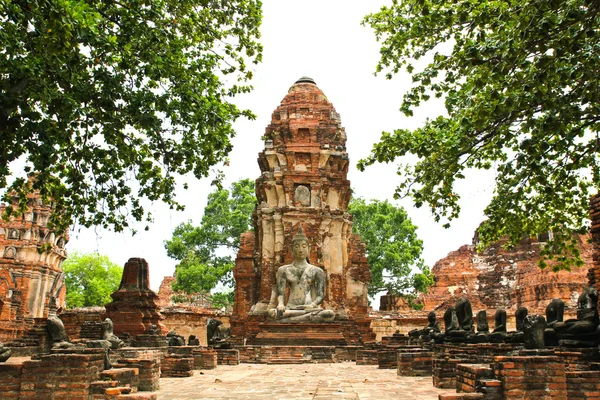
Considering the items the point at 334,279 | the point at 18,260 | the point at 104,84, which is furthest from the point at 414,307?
the point at 104,84

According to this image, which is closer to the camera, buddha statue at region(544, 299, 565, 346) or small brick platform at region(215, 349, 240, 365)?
buddha statue at region(544, 299, 565, 346)

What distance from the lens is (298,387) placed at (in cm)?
833

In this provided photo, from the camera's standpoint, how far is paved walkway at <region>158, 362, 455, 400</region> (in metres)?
7.20

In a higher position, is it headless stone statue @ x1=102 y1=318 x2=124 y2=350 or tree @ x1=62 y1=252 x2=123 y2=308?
tree @ x1=62 y1=252 x2=123 y2=308

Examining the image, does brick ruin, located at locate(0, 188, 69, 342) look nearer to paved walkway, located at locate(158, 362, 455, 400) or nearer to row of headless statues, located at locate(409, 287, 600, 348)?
paved walkway, located at locate(158, 362, 455, 400)

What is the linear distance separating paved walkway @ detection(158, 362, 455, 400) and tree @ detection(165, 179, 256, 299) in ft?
71.4

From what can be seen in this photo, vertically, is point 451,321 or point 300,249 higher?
point 300,249

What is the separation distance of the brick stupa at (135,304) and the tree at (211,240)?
16.4 metres

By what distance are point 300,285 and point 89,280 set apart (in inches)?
1383

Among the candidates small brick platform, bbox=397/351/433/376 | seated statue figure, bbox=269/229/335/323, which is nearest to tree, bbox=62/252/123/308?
seated statue figure, bbox=269/229/335/323

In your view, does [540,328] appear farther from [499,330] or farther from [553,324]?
[499,330]

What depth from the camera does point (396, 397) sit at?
7.02 m

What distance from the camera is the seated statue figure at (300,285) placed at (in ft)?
58.7

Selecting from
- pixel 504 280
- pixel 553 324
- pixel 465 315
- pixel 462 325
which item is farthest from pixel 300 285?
pixel 504 280
